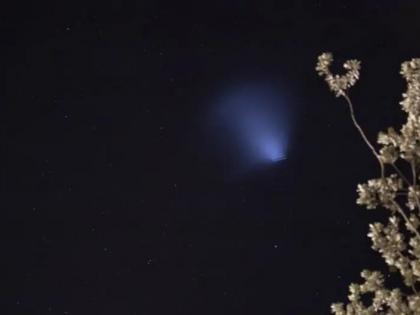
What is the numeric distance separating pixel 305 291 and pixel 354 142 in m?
0.48

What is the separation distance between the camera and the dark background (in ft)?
8.09

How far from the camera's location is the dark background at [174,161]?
2465 millimetres

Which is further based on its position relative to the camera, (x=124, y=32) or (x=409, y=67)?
(x=124, y=32)

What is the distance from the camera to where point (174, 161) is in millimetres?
2527

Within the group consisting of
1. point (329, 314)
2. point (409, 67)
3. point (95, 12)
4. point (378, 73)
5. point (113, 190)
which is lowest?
point (329, 314)

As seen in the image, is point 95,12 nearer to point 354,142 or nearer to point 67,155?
point 67,155

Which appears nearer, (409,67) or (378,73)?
(409,67)

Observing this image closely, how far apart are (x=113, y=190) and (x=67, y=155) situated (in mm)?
171

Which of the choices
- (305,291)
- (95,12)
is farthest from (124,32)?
(305,291)

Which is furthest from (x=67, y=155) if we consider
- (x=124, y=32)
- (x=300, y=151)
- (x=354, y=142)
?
(x=354, y=142)

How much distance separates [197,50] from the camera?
249 centimetres

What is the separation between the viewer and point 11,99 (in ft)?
8.07

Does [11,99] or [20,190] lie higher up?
[11,99]

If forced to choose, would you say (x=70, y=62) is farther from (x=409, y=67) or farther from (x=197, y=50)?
(x=409, y=67)
